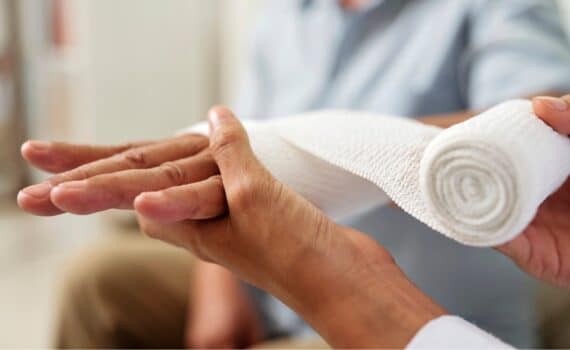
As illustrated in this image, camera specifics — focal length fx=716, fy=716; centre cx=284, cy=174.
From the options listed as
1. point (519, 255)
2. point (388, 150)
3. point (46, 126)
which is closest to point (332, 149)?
point (388, 150)

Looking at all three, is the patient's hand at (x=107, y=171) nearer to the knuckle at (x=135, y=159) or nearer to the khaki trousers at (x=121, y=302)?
the knuckle at (x=135, y=159)

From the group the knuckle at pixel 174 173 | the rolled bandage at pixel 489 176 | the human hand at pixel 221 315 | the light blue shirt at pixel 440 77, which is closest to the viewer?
the rolled bandage at pixel 489 176

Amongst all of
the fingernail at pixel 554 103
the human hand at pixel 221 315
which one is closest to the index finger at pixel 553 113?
the fingernail at pixel 554 103

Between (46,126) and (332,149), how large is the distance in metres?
1.87

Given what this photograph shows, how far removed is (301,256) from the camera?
0.45 metres

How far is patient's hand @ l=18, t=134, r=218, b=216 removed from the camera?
0.48m

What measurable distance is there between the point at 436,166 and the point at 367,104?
0.48 meters

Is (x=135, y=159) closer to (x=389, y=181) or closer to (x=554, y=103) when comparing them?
(x=389, y=181)

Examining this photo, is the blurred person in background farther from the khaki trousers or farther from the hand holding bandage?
the hand holding bandage

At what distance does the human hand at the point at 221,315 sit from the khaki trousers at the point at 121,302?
0.04 m

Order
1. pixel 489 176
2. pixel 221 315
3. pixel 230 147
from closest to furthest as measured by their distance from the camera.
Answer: pixel 489 176, pixel 230 147, pixel 221 315

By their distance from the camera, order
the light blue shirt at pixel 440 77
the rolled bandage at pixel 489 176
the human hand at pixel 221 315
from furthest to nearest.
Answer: the human hand at pixel 221 315
the light blue shirt at pixel 440 77
the rolled bandage at pixel 489 176

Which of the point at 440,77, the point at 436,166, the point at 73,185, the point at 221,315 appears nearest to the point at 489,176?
the point at 436,166

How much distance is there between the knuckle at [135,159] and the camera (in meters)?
0.55
